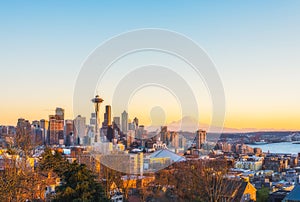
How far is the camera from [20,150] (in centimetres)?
1122

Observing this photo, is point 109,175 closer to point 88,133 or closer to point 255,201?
point 255,201

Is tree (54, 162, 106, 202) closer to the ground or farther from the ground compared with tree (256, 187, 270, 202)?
farther from the ground

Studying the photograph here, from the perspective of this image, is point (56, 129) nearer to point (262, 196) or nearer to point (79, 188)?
point (262, 196)

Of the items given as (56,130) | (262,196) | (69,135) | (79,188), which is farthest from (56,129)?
(79,188)

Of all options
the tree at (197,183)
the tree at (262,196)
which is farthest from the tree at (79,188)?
the tree at (262,196)

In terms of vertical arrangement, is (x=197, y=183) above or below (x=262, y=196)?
above

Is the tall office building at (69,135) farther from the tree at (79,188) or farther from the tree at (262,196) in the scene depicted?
the tree at (79,188)

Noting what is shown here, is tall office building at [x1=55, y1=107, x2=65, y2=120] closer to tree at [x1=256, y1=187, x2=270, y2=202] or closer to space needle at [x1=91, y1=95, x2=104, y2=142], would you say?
space needle at [x1=91, y1=95, x2=104, y2=142]

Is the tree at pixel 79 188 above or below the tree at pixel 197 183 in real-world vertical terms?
above

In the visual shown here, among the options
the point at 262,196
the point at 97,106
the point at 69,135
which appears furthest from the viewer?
the point at 69,135

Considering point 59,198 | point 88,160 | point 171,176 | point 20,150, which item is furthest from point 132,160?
point 59,198

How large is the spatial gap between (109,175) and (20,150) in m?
4.88

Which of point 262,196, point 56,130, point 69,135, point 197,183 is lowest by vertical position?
point 262,196

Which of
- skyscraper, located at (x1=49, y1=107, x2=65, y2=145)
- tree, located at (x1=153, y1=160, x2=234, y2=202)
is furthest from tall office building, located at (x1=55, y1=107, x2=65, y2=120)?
tree, located at (x1=153, y1=160, x2=234, y2=202)
